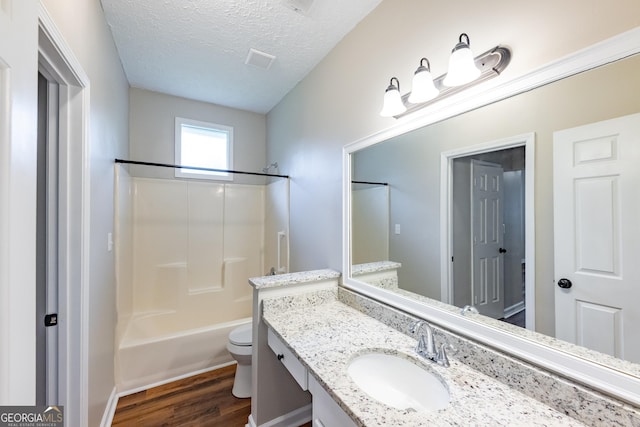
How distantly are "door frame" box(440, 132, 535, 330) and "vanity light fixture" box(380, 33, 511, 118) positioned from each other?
25 cm

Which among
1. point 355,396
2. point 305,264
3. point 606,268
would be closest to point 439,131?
point 606,268

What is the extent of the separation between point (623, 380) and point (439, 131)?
1008 mm

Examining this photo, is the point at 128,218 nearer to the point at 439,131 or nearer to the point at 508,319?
the point at 439,131

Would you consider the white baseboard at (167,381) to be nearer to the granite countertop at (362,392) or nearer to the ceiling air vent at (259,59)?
the granite countertop at (362,392)

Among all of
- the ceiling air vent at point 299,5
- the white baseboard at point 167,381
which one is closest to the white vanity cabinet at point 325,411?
the white baseboard at point 167,381

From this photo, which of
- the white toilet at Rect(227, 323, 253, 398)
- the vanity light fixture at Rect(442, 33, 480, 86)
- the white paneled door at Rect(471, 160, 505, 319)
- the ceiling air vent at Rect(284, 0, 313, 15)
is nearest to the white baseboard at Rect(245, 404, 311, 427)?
the white toilet at Rect(227, 323, 253, 398)

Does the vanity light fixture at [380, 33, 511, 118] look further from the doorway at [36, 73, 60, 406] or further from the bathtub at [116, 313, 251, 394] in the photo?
the bathtub at [116, 313, 251, 394]

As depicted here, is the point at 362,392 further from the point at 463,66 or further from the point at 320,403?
the point at 463,66

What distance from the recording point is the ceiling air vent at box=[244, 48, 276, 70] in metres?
1.94

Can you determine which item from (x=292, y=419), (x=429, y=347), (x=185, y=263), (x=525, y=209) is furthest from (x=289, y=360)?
(x=185, y=263)

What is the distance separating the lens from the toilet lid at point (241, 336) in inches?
79.7

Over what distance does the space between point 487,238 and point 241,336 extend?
1909mm

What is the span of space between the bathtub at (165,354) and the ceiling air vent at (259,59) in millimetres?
2250

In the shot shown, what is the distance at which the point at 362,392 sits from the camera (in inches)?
33.4
